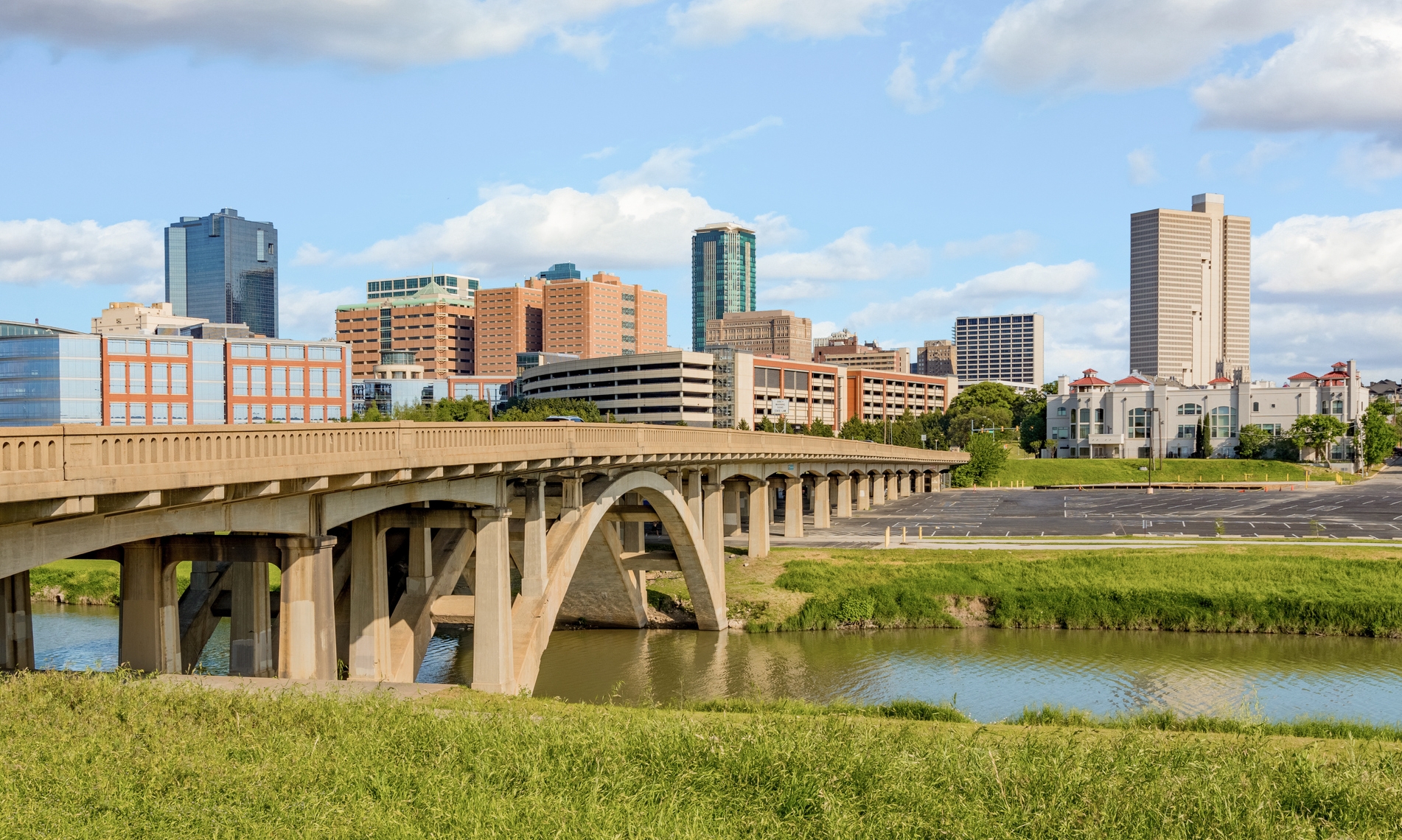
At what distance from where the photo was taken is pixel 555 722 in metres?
19.5

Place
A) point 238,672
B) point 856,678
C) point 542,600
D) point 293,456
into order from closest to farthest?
point 293,456, point 238,672, point 542,600, point 856,678

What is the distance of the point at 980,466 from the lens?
13162 centimetres

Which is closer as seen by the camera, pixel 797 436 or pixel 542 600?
pixel 542 600

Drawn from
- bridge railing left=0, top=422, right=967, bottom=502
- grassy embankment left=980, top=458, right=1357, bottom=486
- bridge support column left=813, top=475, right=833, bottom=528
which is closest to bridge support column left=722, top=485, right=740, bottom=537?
bridge support column left=813, top=475, right=833, bottom=528

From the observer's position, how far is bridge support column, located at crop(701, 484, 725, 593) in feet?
173

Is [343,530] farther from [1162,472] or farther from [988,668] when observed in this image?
[1162,472]

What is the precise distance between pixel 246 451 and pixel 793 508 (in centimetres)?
5700

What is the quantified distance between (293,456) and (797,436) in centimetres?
5089

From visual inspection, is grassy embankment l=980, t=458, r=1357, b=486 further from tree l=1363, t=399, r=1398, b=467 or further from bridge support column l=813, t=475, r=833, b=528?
bridge support column l=813, t=475, r=833, b=528

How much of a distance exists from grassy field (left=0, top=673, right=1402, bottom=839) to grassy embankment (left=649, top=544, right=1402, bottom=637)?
33584 mm

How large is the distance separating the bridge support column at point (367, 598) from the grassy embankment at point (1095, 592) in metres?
26.8

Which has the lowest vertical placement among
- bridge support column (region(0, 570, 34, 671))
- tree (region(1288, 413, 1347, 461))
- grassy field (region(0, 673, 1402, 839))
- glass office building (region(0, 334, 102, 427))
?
grassy field (region(0, 673, 1402, 839))

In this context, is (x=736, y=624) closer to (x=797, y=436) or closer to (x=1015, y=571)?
(x=1015, y=571)

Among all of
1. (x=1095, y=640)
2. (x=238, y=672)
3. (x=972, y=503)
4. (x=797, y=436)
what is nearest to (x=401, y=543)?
(x=238, y=672)
